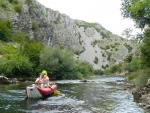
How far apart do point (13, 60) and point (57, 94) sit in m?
24.5

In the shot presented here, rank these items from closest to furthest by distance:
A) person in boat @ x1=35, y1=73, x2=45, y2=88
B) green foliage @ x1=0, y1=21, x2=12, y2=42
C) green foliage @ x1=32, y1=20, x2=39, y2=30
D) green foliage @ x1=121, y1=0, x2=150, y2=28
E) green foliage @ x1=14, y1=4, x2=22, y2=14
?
green foliage @ x1=121, y1=0, x2=150, y2=28
person in boat @ x1=35, y1=73, x2=45, y2=88
green foliage @ x1=0, y1=21, x2=12, y2=42
green foliage @ x1=14, y1=4, x2=22, y2=14
green foliage @ x1=32, y1=20, x2=39, y2=30

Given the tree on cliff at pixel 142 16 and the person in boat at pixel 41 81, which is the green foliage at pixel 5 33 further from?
the person in boat at pixel 41 81

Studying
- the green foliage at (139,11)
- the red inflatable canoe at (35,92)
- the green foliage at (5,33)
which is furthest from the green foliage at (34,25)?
the red inflatable canoe at (35,92)

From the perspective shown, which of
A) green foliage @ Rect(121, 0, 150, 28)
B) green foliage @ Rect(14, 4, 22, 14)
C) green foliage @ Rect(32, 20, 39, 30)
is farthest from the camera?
green foliage @ Rect(32, 20, 39, 30)

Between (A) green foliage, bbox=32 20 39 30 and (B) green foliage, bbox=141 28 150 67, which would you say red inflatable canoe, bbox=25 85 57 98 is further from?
(A) green foliage, bbox=32 20 39 30

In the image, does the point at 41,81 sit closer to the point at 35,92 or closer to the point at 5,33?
the point at 35,92

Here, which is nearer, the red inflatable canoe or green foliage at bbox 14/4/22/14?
the red inflatable canoe

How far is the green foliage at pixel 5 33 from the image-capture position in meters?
66.2

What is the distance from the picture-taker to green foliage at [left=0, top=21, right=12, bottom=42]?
66162 millimetres

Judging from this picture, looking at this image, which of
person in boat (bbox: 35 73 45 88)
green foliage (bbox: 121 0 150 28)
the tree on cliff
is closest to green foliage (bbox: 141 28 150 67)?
the tree on cliff

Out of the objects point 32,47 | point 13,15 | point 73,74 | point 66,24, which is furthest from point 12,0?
point 66,24

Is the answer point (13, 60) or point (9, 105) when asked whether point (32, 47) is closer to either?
point (13, 60)

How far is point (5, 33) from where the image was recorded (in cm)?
6694

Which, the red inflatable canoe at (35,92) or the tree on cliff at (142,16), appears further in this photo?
the tree on cliff at (142,16)
